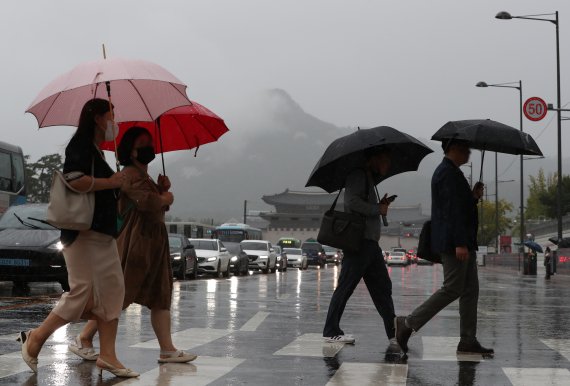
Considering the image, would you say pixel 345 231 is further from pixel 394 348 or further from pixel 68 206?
pixel 68 206

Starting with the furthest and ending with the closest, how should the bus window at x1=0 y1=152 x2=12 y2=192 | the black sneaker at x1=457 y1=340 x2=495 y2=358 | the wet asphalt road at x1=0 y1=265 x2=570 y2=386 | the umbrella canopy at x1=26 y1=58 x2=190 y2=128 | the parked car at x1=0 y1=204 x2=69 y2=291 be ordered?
the bus window at x1=0 y1=152 x2=12 y2=192 < the parked car at x1=0 y1=204 x2=69 y2=291 < the black sneaker at x1=457 y1=340 x2=495 y2=358 < the umbrella canopy at x1=26 y1=58 x2=190 y2=128 < the wet asphalt road at x1=0 y1=265 x2=570 y2=386

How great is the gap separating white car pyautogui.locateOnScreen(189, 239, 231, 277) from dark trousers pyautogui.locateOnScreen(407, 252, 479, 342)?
911 inches

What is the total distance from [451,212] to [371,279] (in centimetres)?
126

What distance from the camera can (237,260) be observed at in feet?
115

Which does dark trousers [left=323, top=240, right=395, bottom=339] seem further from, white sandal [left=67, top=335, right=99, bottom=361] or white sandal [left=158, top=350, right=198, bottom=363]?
white sandal [left=67, top=335, right=99, bottom=361]

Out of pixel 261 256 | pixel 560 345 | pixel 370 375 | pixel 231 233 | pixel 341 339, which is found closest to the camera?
pixel 370 375

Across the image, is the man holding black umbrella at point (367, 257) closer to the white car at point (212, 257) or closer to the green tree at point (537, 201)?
the white car at point (212, 257)

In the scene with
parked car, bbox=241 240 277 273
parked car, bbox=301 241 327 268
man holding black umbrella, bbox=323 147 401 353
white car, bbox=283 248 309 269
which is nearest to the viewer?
man holding black umbrella, bbox=323 147 401 353

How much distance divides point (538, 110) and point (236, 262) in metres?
13.2

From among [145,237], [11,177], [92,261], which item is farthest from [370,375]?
[11,177]

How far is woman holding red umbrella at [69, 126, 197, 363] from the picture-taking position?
23.6ft

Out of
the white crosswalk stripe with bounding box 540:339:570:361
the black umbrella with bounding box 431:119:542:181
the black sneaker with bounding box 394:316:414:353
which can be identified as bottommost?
the white crosswalk stripe with bounding box 540:339:570:361

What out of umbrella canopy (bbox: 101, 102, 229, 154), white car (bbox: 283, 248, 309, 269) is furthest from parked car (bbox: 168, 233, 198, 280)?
white car (bbox: 283, 248, 309, 269)

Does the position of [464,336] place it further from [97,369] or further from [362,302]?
[362,302]
